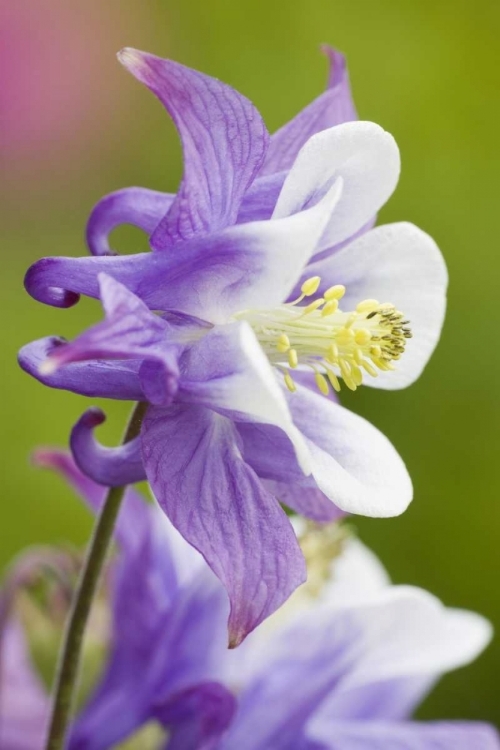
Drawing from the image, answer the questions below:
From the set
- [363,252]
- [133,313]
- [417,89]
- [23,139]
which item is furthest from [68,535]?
[133,313]

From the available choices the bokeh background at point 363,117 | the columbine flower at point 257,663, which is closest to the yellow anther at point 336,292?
the columbine flower at point 257,663

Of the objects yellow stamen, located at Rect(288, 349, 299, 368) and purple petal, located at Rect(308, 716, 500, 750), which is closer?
yellow stamen, located at Rect(288, 349, 299, 368)

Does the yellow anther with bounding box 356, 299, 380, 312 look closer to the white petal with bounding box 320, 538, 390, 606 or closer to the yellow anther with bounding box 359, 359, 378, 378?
the yellow anther with bounding box 359, 359, 378, 378

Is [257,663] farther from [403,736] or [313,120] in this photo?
[313,120]

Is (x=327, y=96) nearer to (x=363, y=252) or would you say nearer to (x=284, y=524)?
(x=363, y=252)

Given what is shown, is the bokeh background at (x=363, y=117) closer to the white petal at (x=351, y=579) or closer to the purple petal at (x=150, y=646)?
the white petal at (x=351, y=579)

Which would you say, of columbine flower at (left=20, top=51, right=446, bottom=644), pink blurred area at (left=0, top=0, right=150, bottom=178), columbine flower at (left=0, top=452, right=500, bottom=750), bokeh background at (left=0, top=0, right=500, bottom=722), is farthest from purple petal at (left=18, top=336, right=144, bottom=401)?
pink blurred area at (left=0, top=0, right=150, bottom=178)
